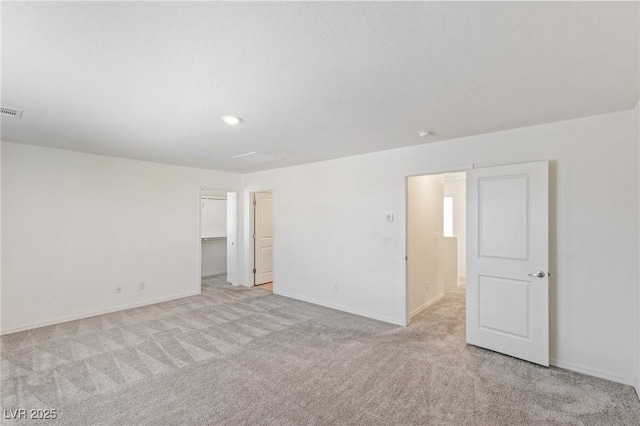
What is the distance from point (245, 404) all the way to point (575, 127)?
3.89 metres

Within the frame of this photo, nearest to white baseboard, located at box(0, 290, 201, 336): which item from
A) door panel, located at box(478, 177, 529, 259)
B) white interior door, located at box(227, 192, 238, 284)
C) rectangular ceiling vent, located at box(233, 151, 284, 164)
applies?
white interior door, located at box(227, 192, 238, 284)

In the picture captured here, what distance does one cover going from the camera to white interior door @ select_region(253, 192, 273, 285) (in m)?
6.37

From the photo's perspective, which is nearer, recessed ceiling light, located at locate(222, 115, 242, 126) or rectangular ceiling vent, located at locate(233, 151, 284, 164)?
recessed ceiling light, located at locate(222, 115, 242, 126)

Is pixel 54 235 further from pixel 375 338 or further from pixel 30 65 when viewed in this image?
pixel 375 338

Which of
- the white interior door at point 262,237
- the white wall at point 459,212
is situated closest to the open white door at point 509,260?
the white wall at point 459,212

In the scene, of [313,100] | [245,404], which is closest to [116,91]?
[313,100]

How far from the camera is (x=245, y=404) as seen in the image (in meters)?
2.28

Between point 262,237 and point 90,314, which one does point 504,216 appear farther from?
point 90,314

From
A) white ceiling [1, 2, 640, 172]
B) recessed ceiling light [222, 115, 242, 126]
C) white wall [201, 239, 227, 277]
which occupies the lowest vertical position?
white wall [201, 239, 227, 277]

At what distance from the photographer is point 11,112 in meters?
2.64

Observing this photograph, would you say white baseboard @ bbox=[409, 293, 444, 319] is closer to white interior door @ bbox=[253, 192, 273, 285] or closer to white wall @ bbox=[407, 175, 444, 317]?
white wall @ bbox=[407, 175, 444, 317]

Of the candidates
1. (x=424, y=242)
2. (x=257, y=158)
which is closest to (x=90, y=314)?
(x=257, y=158)

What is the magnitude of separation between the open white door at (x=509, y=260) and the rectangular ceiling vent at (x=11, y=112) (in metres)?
4.57

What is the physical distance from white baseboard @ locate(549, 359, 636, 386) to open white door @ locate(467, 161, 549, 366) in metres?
0.15
